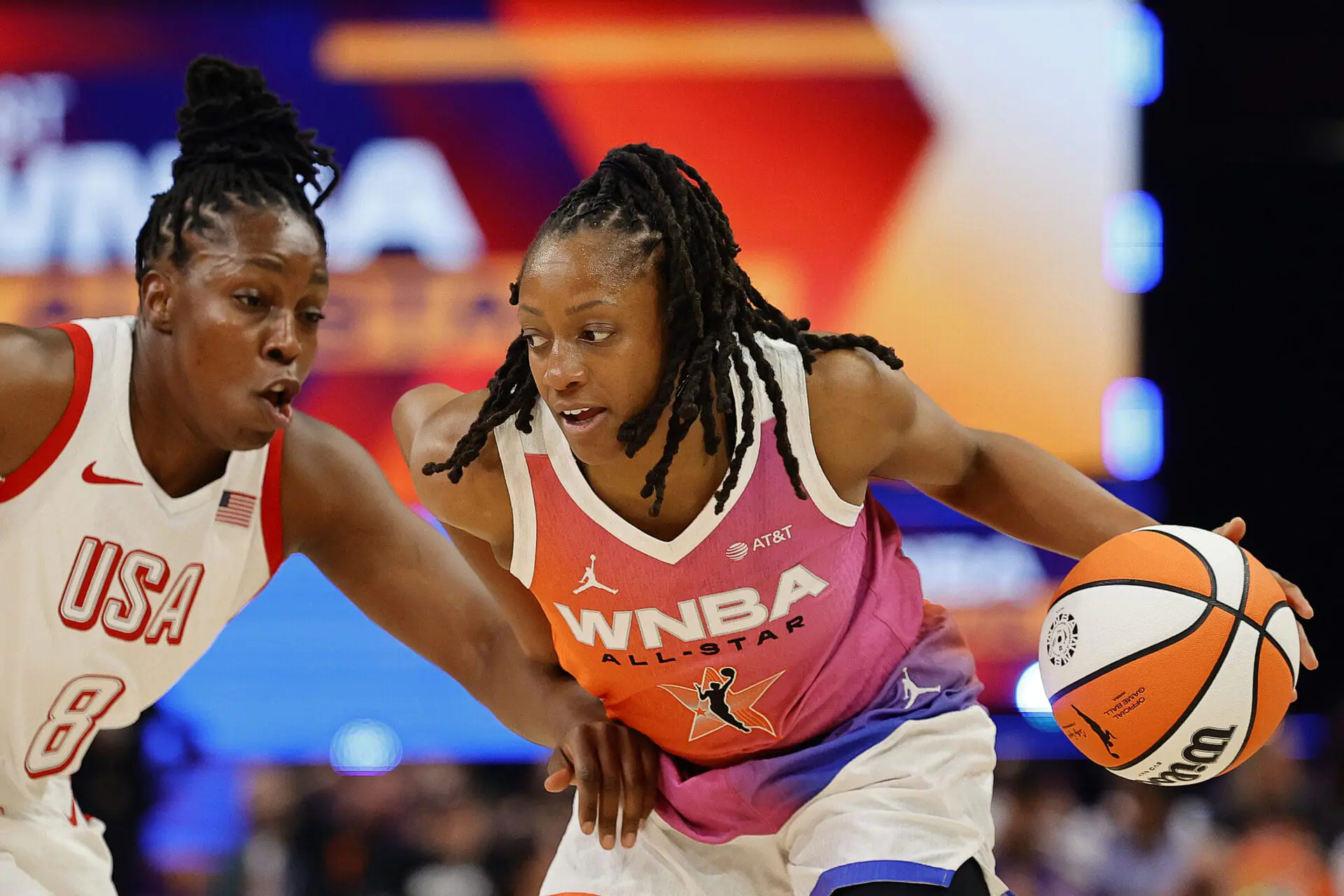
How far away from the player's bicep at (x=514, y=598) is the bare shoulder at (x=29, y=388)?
72cm

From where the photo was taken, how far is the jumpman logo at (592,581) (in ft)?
7.47

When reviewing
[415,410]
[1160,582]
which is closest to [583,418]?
[415,410]

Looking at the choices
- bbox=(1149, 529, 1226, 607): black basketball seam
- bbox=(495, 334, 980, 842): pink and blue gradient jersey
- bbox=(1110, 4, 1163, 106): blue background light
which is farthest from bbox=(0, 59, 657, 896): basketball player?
bbox=(1110, 4, 1163, 106): blue background light

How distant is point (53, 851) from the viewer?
8.68 feet

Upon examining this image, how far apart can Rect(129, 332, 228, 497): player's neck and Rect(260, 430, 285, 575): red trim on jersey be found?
0.12m

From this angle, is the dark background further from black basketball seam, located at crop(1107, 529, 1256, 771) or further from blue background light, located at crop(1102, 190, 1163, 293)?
black basketball seam, located at crop(1107, 529, 1256, 771)

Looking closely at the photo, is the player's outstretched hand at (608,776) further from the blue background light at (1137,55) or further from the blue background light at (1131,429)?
the blue background light at (1137,55)

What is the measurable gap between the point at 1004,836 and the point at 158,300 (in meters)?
4.77

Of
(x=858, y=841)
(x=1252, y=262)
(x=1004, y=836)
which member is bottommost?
(x=1004, y=836)

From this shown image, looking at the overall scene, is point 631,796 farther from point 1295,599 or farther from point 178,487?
point 1295,599

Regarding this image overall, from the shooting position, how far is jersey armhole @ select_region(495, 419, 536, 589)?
2.28 meters

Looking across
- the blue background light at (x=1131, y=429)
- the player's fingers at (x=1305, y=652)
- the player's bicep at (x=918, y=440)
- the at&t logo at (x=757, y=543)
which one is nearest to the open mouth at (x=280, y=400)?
the at&t logo at (x=757, y=543)

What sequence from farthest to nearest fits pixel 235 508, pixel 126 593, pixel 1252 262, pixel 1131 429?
1. pixel 1252 262
2. pixel 1131 429
3. pixel 235 508
4. pixel 126 593

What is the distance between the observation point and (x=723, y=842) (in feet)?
8.02
